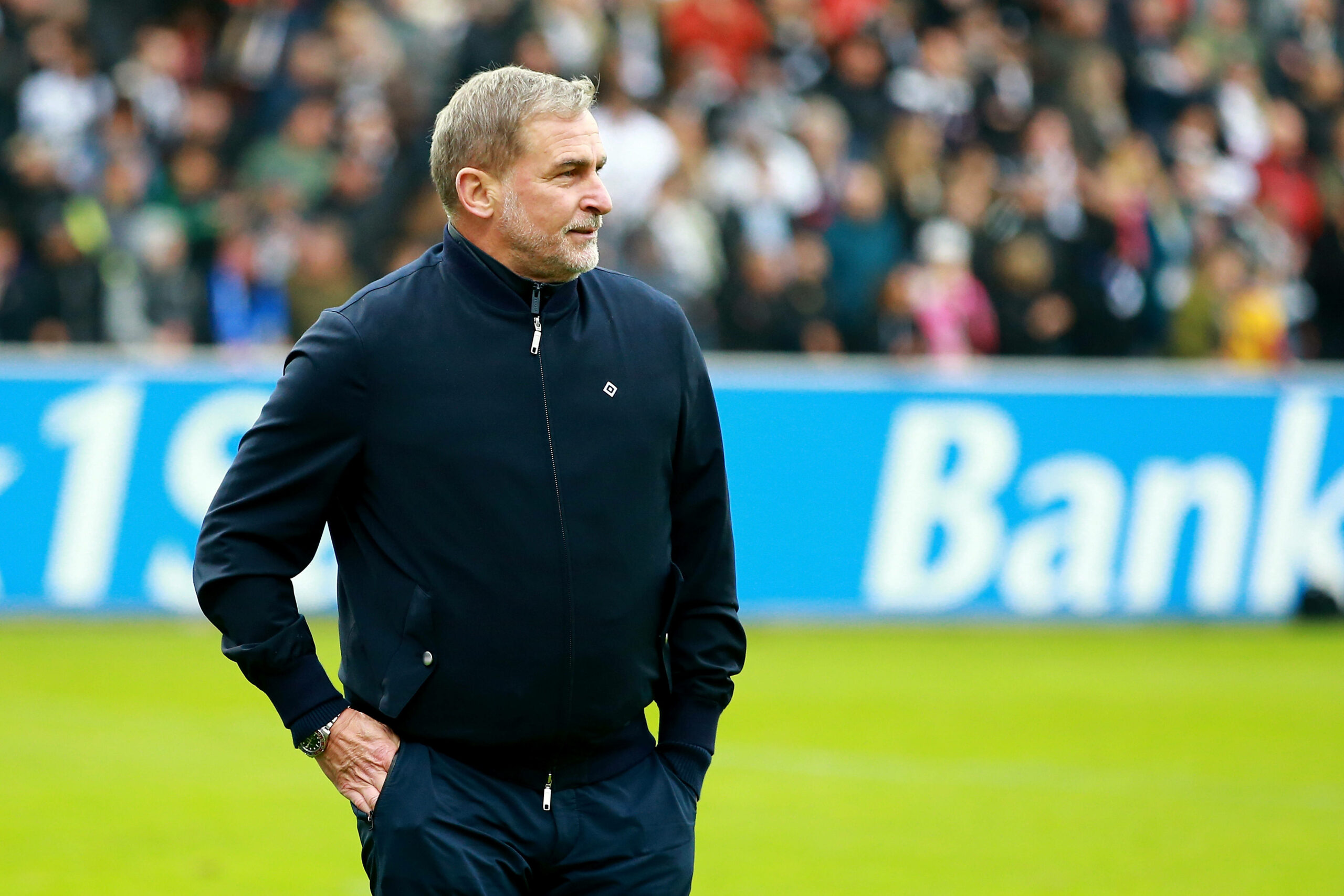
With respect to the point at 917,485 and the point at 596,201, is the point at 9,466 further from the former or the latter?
the point at 596,201

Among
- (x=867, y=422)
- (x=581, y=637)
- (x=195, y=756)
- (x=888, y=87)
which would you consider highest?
(x=888, y=87)

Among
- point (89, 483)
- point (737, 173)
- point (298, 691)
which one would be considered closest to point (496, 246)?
point (298, 691)

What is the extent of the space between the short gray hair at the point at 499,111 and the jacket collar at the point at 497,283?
0.13m

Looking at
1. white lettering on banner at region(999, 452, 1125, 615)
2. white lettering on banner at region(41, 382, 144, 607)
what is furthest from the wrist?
white lettering on banner at region(999, 452, 1125, 615)

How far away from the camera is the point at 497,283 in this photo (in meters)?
3.92

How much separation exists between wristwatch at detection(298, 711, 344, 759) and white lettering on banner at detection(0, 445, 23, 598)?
10.3 meters

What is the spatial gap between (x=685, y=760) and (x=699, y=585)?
35 centimetres

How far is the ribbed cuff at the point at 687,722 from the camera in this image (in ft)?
13.4

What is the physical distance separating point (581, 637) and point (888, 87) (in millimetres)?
14994

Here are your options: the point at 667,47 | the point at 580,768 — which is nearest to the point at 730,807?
the point at 580,768

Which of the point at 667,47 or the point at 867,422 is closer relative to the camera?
the point at 867,422

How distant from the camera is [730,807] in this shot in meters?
9.02

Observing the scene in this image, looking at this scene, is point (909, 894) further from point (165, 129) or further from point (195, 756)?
point (165, 129)

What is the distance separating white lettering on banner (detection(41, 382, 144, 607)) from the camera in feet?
44.3
